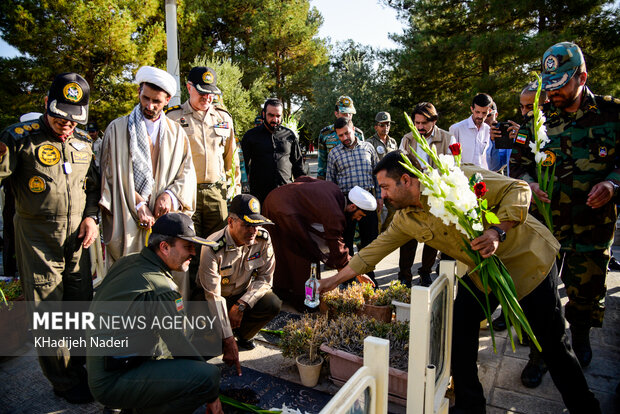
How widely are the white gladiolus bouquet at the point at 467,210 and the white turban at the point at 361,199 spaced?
214 cm

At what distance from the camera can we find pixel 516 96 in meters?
12.7

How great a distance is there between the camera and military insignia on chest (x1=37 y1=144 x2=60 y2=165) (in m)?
2.79

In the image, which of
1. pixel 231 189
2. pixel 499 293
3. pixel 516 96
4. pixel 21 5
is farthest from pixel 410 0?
pixel 499 293

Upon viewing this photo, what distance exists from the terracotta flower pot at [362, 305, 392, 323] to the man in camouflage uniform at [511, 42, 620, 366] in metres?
1.33

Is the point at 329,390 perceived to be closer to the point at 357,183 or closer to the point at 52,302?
the point at 52,302

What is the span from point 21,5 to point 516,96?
1628cm

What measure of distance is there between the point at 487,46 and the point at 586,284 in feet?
37.2

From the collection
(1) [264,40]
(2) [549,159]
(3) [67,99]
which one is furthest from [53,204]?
(1) [264,40]

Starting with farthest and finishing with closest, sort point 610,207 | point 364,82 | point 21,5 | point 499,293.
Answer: point 364,82, point 21,5, point 610,207, point 499,293

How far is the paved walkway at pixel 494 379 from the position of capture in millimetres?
2783

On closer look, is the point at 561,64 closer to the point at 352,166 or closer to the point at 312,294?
the point at 352,166

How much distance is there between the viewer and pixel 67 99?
284 cm

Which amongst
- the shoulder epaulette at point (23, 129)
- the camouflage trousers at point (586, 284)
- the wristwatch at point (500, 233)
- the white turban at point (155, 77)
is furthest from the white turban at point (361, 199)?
the shoulder epaulette at point (23, 129)

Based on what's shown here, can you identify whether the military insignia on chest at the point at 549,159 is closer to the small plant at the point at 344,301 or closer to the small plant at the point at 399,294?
the small plant at the point at 399,294
